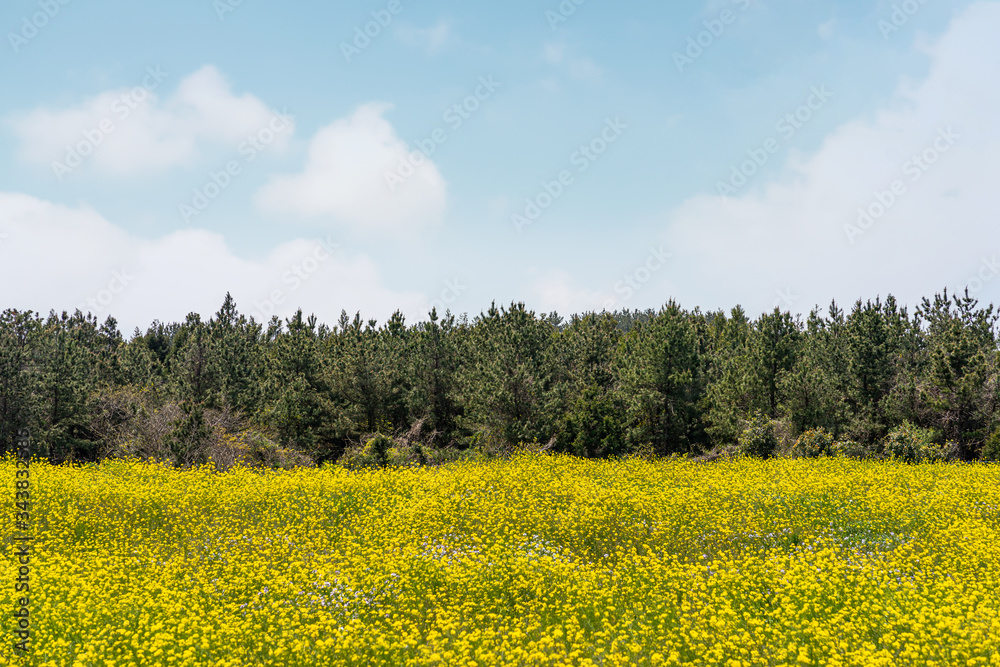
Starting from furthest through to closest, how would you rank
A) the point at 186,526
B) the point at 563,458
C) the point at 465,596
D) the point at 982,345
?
the point at 982,345 → the point at 563,458 → the point at 186,526 → the point at 465,596

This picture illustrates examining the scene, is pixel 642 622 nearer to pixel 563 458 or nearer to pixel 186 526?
pixel 186 526

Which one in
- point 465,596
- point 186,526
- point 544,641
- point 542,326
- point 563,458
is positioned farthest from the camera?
point 542,326

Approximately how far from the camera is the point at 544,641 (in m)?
5.95

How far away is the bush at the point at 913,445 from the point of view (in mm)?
23531

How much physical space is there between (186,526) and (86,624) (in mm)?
5957

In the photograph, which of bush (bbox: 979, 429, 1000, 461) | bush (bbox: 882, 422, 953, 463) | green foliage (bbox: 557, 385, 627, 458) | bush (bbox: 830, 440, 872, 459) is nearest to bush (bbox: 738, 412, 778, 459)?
bush (bbox: 830, 440, 872, 459)

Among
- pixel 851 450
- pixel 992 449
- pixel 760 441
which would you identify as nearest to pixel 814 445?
pixel 851 450

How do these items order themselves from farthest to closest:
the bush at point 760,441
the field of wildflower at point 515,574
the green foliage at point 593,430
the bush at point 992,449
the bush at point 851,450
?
the green foliage at point 593,430
the bush at point 760,441
the bush at point 851,450
the bush at point 992,449
the field of wildflower at point 515,574

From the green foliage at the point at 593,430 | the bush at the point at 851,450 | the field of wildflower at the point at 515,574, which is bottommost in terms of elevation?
the field of wildflower at the point at 515,574

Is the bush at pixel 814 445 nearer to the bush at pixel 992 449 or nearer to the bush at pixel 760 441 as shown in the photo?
the bush at pixel 760 441

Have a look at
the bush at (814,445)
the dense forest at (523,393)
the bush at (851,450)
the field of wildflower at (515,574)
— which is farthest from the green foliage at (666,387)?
the field of wildflower at (515,574)

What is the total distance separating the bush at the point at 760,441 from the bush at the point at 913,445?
13.8 ft

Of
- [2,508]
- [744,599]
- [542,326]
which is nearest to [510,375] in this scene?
[542,326]

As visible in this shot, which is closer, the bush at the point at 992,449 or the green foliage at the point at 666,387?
the bush at the point at 992,449
